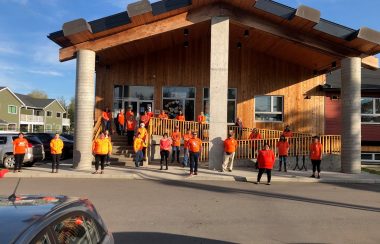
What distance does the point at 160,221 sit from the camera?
797 centimetres

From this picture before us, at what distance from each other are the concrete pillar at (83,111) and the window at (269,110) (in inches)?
414

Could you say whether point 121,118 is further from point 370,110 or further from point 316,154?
point 370,110

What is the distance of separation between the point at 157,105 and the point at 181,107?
4.49ft

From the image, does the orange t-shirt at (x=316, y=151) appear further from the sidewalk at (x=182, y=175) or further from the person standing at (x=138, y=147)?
the person standing at (x=138, y=147)

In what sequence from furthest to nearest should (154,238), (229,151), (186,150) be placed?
1. (186,150)
2. (229,151)
3. (154,238)

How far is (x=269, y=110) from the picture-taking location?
2352cm

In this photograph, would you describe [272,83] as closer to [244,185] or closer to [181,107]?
[181,107]

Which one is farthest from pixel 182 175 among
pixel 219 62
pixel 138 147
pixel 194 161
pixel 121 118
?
pixel 121 118

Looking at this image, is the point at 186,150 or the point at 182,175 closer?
the point at 182,175

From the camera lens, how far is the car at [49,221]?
98.6 inches

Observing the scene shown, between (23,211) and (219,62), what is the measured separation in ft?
48.4

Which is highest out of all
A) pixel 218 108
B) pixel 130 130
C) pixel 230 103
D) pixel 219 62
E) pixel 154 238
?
pixel 219 62

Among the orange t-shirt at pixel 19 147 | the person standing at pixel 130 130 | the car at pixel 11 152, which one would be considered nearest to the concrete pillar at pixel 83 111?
the orange t-shirt at pixel 19 147

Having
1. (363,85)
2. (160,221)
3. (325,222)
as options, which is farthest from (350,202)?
(363,85)
